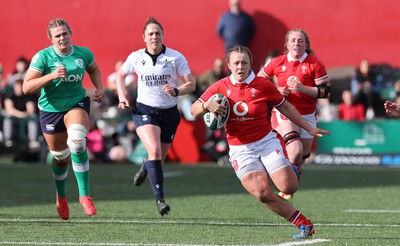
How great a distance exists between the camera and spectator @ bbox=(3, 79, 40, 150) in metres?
22.0

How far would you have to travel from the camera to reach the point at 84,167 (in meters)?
12.1

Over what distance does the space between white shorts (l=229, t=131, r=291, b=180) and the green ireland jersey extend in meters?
2.44

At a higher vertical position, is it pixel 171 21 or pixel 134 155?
pixel 171 21

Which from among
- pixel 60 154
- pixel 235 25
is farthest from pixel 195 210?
pixel 235 25

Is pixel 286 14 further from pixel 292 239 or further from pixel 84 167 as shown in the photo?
pixel 292 239

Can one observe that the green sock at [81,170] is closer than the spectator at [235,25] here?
Yes

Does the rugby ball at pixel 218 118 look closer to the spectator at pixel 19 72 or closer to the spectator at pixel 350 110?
the spectator at pixel 350 110

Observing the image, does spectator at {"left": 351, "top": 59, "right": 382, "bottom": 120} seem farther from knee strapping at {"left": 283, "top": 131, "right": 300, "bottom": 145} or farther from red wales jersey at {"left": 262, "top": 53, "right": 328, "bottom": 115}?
knee strapping at {"left": 283, "top": 131, "right": 300, "bottom": 145}

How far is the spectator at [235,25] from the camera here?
24109mm

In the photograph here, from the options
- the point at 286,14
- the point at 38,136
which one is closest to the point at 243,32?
the point at 286,14

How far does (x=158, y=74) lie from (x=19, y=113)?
10020 millimetres

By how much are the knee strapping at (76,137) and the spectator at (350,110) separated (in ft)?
36.4

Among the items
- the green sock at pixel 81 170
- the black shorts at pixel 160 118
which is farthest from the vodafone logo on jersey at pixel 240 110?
the black shorts at pixel 160 118

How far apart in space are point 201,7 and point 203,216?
1352cm
